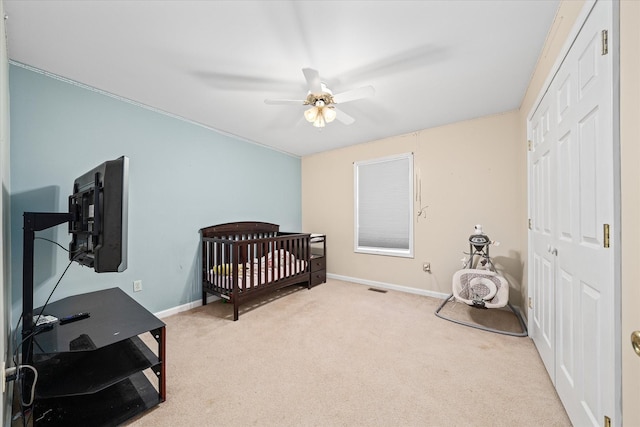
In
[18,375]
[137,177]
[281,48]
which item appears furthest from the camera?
[137,177]

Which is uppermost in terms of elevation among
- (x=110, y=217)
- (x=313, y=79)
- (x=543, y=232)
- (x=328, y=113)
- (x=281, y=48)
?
(x=281, y=48)

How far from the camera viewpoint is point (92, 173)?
125cm

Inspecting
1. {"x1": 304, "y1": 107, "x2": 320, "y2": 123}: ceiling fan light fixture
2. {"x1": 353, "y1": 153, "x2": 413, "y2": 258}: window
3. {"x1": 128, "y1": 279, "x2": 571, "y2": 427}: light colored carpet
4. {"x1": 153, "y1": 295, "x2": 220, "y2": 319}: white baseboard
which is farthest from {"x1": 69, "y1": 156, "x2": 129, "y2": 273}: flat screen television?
{"x1": 353, "y1": 153, "x2": 413, "y2": 258}: window

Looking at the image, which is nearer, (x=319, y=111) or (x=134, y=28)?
(x=134, y=28)

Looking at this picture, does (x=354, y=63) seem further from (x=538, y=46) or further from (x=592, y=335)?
(x=592, y=335)

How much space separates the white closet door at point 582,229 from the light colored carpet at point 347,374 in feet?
1.04

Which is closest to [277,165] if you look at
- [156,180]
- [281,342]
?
[156,180]

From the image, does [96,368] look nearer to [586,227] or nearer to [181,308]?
[181,308]

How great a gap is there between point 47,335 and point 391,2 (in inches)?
102

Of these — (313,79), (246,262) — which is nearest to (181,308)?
(246,262)

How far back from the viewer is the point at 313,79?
69.5 inches

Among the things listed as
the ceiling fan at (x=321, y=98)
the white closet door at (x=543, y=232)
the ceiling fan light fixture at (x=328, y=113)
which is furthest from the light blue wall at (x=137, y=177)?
the white closet door at (x=543, y=232)

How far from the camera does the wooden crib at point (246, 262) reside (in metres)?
2.71

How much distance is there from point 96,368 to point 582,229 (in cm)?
257
